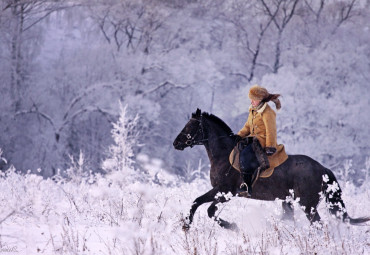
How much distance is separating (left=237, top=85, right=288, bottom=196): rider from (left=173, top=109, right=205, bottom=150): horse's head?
1.86 feet

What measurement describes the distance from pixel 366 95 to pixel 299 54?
14.0ft

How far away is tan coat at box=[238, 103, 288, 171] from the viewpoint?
584cm

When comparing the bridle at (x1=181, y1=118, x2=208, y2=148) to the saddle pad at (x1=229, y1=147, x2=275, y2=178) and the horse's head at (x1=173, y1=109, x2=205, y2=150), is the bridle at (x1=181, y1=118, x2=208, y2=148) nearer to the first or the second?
the horse's head at (x1=173, y1=109, x2=205, y2=150)

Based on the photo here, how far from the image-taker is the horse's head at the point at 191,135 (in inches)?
243

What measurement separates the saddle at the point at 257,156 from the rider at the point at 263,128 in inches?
2.4

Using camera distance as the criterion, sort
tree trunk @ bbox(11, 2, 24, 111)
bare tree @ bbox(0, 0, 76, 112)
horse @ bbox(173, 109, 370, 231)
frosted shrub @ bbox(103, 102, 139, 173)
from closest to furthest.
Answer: horse @ bbox(173, 109, 370, 231), frosted shrub @ bbox(103, 102, 139, 173), bare tree @ bbox(0, 0, 76, 112), tree trunk @ bbox(11, 2, 24, 111)

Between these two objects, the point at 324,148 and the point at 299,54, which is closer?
the point at 324,148

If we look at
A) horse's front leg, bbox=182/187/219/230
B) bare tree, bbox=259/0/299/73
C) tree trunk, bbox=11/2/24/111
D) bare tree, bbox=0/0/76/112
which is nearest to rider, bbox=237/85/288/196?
horse's front leg, bbox=182/187/219/230

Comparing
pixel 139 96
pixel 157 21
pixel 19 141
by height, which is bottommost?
pixel 19 141

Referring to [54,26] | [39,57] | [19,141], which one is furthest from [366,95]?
[54,26]

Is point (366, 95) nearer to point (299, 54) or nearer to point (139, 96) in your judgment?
point (299, 54)

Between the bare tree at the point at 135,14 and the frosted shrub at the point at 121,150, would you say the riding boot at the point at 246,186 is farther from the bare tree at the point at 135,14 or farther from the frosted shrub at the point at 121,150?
the bare tree at the point at 135,14

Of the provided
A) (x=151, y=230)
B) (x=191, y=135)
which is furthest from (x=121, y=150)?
(x=151, y=230)

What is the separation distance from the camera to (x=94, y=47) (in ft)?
Answer: 86.9
